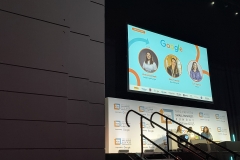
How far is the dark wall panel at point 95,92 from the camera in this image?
2.44 metres

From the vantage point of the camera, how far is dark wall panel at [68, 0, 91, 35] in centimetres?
248

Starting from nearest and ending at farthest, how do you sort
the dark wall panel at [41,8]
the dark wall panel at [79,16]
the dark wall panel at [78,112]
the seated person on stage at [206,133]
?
the dark wall panel at [41,8] → the dark wall panel at [78,112] → the dark wall panel at [79,16] → the seated person on stage at [206,133]

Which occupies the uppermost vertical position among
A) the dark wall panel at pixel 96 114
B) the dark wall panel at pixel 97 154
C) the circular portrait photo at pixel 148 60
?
the circular portrait photo at pixel 148 60

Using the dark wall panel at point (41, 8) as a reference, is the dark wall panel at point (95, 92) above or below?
below

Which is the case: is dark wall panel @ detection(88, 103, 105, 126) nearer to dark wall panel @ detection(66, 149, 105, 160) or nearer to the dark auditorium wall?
the dark auditorium wall

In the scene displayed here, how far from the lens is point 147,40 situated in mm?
4578

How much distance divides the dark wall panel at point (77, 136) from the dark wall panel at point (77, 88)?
25 centimetres

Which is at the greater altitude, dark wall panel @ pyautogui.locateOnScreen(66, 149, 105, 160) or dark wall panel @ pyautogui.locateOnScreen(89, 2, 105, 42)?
dark wall panel @ pyautogui.locateOnScreen(89, 2, 105, 42)

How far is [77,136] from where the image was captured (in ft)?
7.45

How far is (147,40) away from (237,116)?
2986 mm

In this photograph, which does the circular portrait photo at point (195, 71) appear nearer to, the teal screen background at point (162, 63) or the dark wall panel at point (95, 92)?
the teal screen background at point (162, 63)

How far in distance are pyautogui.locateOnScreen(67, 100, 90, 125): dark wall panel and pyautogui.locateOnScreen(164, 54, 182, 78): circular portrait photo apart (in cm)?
263

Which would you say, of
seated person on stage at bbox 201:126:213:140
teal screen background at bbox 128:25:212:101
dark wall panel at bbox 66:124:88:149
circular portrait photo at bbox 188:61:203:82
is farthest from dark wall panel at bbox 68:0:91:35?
seated person on stage at bbox 201:126:213:140

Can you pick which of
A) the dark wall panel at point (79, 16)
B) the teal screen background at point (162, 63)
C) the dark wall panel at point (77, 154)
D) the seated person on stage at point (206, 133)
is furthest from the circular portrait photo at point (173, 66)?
the dark wall panel at point (77, 154)
